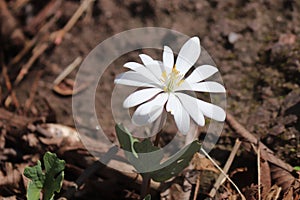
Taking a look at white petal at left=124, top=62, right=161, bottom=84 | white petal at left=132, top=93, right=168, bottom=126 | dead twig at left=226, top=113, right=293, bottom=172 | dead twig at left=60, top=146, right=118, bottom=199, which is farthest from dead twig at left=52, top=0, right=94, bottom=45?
white petal at left=132, top=93, right=168, bottom=126

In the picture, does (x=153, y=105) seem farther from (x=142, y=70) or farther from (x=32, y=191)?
(x=32, y=191)

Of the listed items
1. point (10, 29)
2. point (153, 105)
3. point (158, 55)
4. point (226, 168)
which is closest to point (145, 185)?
point (226, 168)

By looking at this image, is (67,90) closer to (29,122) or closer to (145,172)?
(29,122)

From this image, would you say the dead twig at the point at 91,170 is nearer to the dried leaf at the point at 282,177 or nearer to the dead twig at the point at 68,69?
the dried leaf at the point at 282,177

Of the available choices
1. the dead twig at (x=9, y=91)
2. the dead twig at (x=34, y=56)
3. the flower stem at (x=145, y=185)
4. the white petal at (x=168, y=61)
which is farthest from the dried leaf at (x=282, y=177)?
the dead twig at (x=34, y=56)

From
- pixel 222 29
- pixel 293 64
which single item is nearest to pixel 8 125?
pixel 222 29

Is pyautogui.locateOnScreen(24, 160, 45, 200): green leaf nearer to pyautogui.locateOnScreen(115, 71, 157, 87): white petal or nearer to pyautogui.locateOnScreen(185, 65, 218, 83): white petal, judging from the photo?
pyautogui.locateOnScreen(115, 71, 157, 87): white petal
